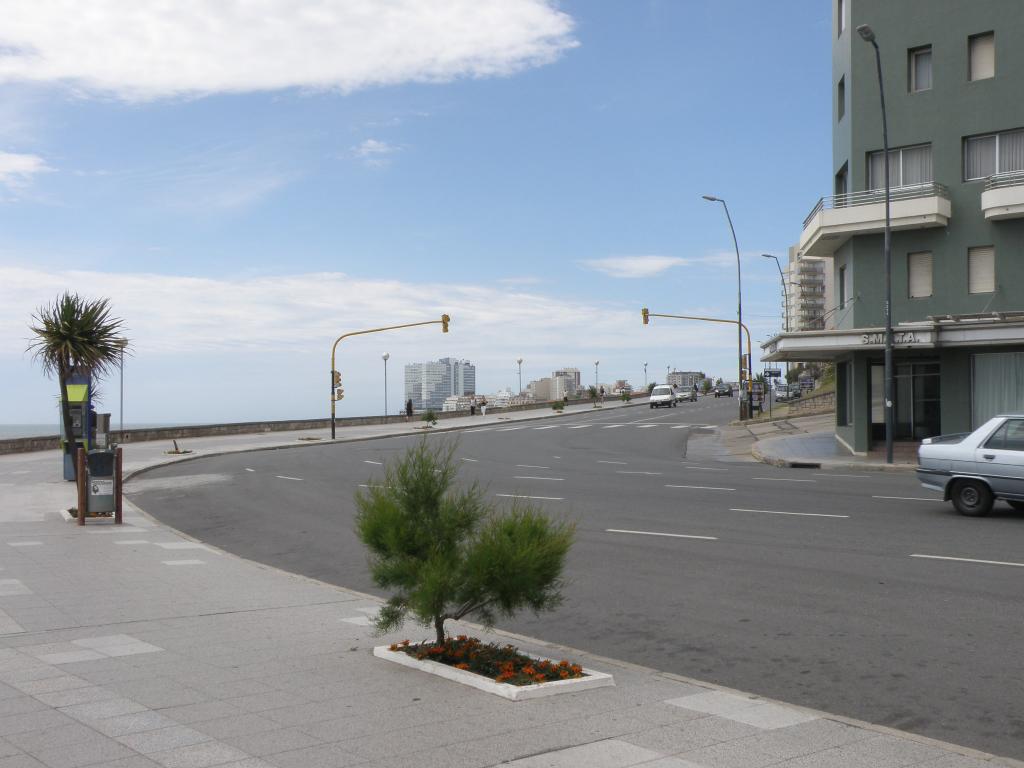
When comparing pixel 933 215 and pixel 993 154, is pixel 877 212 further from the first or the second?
pixel 993 154

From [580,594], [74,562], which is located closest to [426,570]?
[580,594]

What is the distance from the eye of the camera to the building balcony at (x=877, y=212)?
2902cm

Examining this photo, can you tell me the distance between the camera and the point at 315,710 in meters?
5.82

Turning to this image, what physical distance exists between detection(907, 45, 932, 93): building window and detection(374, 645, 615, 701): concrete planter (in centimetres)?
2873

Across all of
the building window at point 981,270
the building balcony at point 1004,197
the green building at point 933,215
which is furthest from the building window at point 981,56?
the building window at point 981,270

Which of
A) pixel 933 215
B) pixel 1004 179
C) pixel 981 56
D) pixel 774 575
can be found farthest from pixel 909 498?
pixel 981 56

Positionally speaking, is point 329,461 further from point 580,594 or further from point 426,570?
point 426,570

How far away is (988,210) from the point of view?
92.7ft

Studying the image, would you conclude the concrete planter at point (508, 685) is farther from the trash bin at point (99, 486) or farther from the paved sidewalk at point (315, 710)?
the trash bin at point (99, 486)

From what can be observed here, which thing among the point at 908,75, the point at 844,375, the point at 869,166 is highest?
the point at 908,75

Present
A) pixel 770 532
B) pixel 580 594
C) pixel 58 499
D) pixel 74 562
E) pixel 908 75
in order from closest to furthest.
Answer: pixel 580 594 → pixel 74 562 → pixel 770 532 → pixel 58 499 → pixel 908 75

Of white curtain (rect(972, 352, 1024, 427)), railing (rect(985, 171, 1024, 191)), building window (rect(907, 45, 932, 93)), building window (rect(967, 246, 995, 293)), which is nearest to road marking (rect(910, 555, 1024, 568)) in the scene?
white curtain (rect(972, 352, 1024, 427))

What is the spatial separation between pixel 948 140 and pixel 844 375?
28.8 feet

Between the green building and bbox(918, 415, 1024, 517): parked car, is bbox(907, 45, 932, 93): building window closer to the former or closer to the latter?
the green building
